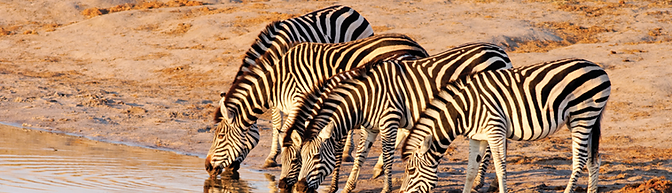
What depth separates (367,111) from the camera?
7211mm

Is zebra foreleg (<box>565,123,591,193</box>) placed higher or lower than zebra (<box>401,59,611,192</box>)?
lower

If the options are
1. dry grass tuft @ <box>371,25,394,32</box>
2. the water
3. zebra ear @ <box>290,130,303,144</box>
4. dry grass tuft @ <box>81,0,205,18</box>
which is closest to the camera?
zebra ear @ <box>290,130,303,144</box>

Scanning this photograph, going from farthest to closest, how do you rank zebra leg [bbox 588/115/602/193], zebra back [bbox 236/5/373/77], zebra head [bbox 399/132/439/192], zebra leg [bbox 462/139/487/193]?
1. zebra back [bbox 236/5/373/77]
2. zebra leg [bbox 588/115/602/193]
3. zebra leg [bbox 462/139/487/193]
4. zebra head [bbox 399/132/439/192]

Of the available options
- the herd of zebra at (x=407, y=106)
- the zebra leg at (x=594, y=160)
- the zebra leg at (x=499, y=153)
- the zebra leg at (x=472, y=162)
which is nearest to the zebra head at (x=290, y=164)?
the herd of zebra at (x=407, y=106)

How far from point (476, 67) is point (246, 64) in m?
2.97

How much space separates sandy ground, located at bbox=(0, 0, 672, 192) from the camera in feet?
31.1

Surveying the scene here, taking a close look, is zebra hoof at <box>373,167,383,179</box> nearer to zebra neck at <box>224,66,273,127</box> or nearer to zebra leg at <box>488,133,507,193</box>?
zebra neck at <box>224,66,273,127</box>

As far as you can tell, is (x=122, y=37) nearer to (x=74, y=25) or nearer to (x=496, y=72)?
(x=74, y=25)

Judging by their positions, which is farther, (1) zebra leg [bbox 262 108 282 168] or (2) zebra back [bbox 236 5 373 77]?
(2) zebra back [bbox 236 5 373 77]

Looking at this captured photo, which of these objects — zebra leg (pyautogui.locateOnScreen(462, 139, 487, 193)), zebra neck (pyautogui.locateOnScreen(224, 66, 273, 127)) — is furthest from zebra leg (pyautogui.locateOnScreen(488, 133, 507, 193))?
zebra neck (pyautogui.locateOnScreen(224, 66, 273, 127))

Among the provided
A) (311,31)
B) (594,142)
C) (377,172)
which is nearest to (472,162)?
(594,142)

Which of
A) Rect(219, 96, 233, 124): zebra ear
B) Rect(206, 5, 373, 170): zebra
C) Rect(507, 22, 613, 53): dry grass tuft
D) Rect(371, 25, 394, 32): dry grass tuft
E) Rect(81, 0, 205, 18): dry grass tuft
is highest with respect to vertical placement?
Rect(81, 0, 205, 18): dry grass tuft

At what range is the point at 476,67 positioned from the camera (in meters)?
7.80

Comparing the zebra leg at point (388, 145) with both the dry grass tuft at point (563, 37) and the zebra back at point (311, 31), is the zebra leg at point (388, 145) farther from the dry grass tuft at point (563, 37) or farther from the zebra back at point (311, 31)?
the dry grass tuft at point (563, 37)
